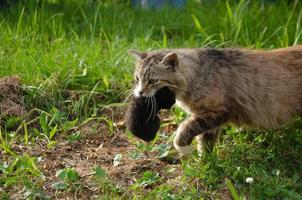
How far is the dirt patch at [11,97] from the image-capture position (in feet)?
17.3

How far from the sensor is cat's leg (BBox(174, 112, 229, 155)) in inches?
182

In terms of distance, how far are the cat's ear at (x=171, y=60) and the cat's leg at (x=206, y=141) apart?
58cm

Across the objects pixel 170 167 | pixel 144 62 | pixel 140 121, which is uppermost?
pixel 144 62

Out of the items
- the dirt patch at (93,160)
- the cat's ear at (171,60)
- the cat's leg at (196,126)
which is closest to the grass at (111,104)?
the dirt patch at (93,160)

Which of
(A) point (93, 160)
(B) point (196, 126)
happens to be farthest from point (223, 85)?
(A) point (93, 160)

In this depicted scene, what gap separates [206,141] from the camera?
490cm

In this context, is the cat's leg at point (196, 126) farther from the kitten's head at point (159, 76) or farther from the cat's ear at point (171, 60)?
the cat's ear at point (171, 60)

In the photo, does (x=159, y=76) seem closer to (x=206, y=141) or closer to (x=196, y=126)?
(x=196, y=126)

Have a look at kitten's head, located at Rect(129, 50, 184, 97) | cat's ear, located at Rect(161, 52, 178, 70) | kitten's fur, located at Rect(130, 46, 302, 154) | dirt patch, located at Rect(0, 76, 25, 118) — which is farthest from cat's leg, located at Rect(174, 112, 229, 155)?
dirt patch, located at Rect(0, 76, 25, 118)

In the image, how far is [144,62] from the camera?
15.7 ft

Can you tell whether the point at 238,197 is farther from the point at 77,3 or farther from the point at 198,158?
the point at 77,3

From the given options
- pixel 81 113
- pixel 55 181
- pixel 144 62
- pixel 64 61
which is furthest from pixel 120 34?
pixel 55 181

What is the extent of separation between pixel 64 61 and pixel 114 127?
89cm

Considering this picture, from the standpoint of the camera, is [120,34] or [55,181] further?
[120,34]
